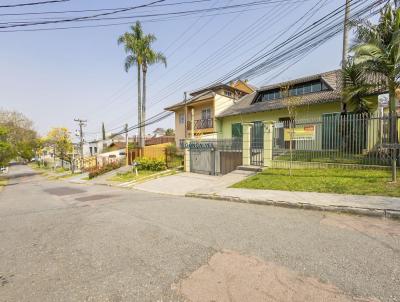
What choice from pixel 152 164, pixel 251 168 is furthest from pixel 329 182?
pixel 152 164

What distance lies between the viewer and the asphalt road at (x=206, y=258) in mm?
→ 2701

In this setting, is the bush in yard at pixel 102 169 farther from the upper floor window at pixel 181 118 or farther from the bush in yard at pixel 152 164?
the upper floor window at pixel 181 118

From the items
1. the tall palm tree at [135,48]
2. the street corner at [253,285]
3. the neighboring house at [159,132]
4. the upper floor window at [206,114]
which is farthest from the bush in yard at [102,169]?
the neighboring house at [159,132]

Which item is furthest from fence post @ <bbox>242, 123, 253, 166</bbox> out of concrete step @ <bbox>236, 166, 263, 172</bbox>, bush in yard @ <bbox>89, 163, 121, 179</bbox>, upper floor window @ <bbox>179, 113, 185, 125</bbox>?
bush in yard @ <bbox>89, 163, 121, 179</bbox>

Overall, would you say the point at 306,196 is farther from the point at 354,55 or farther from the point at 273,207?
the point at 354,55

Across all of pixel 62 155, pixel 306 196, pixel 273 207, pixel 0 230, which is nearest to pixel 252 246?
pixel 273 207

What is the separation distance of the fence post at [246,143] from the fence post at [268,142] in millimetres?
1028

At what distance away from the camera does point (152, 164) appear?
18.6 metres

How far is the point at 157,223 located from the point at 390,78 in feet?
34.7

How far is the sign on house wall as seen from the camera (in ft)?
35.6

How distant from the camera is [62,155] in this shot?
39.1 m

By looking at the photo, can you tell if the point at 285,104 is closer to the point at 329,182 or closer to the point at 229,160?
the point at 229,160

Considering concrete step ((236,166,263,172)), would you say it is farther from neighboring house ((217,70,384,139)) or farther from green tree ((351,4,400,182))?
green tree ((351,4,400,182))

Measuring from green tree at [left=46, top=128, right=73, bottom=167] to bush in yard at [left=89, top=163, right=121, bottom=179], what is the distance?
18.5 metres
